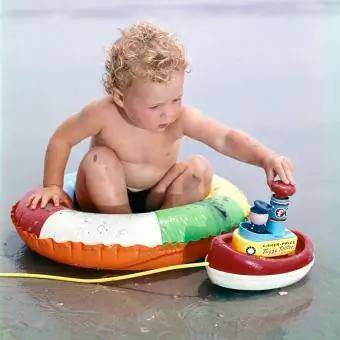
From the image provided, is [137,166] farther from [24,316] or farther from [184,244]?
[24,316]

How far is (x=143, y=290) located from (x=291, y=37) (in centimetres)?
225

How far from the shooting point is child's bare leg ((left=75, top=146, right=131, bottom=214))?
4.59 ft

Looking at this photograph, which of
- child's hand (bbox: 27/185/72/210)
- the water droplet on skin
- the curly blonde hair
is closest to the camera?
the water droplet on skin

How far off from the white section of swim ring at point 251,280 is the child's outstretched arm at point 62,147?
376 mm

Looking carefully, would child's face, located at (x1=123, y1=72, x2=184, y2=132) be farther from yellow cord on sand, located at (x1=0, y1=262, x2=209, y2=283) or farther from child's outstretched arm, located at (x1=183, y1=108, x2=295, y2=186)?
yellow cord on sand, located at (x1=0, y1=262, x2=209, y2=283)

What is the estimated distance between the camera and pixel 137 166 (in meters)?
1.47

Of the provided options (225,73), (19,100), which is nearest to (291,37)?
(225,73)

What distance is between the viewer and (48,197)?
4.66 feet

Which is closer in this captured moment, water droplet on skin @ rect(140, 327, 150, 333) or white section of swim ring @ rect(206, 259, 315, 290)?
water droplet on skin @ rect(140, 327, 150, 333)

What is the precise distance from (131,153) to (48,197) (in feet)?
0.60

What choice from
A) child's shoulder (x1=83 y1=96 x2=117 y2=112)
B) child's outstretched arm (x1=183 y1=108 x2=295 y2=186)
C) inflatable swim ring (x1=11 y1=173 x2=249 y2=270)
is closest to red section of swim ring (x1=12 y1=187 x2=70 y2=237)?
inflatable swim ring (x1=11 y1=173 x2=249 y2=270)

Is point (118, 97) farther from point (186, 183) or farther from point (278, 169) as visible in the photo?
point (278, 169)

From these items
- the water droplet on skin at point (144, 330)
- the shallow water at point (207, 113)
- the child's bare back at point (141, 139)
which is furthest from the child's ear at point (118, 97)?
the water droplet on skin at point (144, 330)

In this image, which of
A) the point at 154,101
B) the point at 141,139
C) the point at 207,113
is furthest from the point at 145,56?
the point at 207,113
